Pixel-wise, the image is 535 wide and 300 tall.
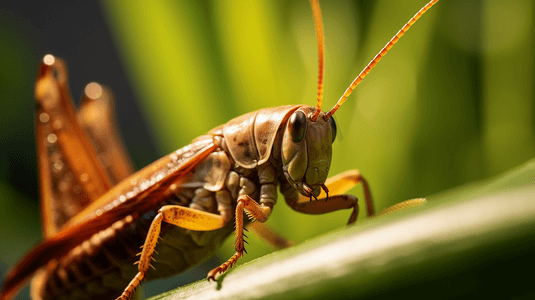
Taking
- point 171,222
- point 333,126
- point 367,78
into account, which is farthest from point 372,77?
point 171,222

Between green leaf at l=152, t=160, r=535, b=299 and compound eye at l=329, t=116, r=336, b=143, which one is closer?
green leaf at l=152, t=160, r=535, b=299

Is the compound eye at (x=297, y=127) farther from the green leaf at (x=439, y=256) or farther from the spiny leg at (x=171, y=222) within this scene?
the green leaf at (x=439, y=256)

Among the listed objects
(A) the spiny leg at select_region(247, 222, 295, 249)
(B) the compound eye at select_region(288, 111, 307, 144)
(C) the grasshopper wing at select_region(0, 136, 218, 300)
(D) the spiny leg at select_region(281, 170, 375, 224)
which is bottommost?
(A) the spiny leg at select_region(247, 222, 295, 249)

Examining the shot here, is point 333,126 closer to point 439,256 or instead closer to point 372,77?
point 372,77

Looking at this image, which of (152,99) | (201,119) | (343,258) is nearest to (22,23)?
(152,99)

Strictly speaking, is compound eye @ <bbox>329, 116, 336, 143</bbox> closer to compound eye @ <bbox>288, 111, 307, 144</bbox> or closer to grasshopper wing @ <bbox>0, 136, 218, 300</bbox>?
compound eye @ <bbox>288, 111, 307, 144</bbox>

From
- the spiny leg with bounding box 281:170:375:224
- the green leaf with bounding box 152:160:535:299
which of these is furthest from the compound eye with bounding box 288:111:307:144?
the green leaf with bounding box 152:160:535:299

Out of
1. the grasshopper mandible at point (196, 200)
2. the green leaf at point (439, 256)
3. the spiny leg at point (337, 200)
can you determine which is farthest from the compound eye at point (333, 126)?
the green leaf at point (439, 256)

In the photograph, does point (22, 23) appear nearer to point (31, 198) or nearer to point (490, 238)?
point (31, 198)
